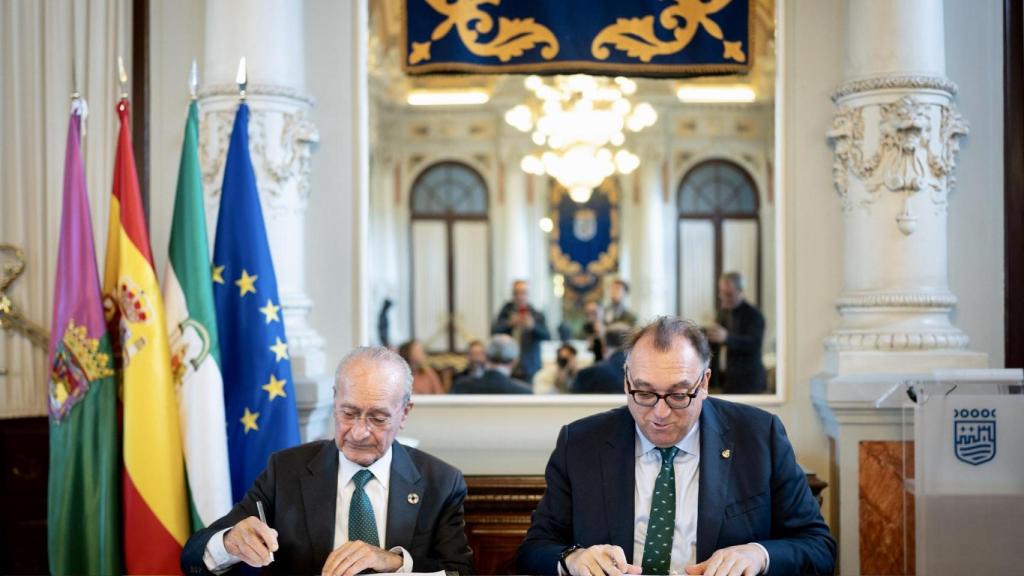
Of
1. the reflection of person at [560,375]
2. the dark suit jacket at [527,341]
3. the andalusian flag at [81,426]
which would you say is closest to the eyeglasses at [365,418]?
the andalusian flag at [81,426]

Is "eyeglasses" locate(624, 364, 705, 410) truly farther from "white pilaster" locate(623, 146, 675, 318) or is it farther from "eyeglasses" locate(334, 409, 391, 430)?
"white pilaster" locate(623, 146, 675, 318)

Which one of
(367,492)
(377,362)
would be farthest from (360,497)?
(377,362)

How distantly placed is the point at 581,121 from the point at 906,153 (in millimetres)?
5646

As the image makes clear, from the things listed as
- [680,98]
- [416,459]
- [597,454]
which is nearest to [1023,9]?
[597,454]

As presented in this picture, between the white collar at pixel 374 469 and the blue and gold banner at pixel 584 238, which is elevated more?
the blue and gold banner at pixel 584 238

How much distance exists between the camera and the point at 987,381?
12.4ft

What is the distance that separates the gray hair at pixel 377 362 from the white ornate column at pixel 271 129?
1642 mm

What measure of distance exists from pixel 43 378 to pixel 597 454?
2.65 metres

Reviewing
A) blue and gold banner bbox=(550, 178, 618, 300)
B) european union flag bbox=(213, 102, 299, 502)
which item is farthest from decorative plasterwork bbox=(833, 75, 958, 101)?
blue and gold banner bbox=(550, 178, 618, 300)

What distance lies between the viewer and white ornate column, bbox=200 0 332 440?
426cm

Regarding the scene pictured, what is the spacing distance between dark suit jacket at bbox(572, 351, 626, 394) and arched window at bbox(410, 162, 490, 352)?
672 cm

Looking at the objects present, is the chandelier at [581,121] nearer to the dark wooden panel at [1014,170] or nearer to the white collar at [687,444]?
the dark wooden panel at [1014,170]

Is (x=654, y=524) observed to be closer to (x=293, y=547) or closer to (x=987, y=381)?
(x=293, y=547)

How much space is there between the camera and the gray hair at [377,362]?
2.58 meters
